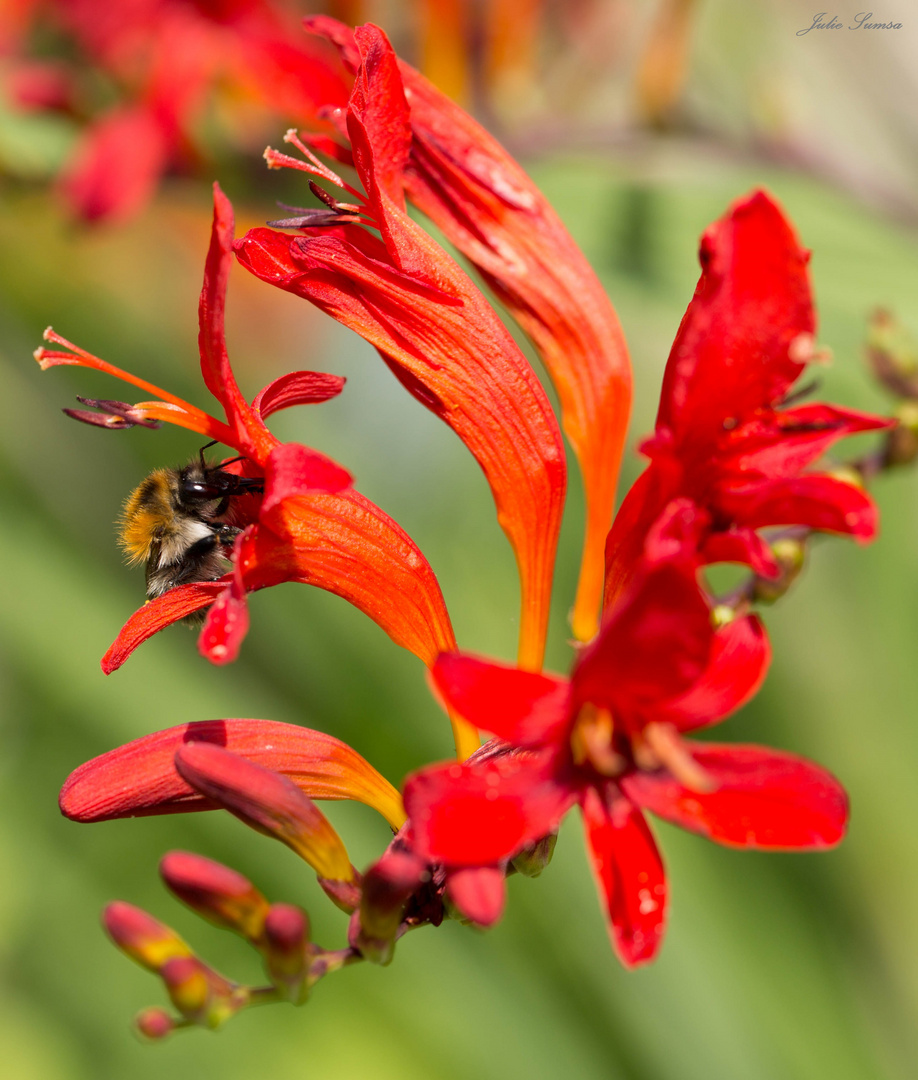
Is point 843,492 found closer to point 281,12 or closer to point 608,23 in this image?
point 281,12

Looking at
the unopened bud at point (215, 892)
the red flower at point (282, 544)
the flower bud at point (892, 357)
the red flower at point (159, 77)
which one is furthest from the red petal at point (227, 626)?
the red flower at point (159, 77)

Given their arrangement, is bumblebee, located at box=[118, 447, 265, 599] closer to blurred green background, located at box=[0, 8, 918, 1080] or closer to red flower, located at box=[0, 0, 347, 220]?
blurred green background, located at box=[0, 8, 918, 1080]

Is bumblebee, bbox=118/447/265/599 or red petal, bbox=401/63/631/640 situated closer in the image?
red petal, bbox=401/63/631/640

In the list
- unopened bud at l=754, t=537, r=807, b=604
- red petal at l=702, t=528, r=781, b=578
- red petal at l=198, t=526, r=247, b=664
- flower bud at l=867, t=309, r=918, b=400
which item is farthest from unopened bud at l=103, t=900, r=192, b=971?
flower bud at l=867, t=309, r=918, b=400

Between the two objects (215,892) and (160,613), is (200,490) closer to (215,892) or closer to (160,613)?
(160,613)

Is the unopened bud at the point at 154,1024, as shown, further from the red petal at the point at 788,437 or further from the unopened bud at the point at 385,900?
the red petal at the point at 788,437

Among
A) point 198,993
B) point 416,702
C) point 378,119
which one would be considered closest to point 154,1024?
point 198,993
